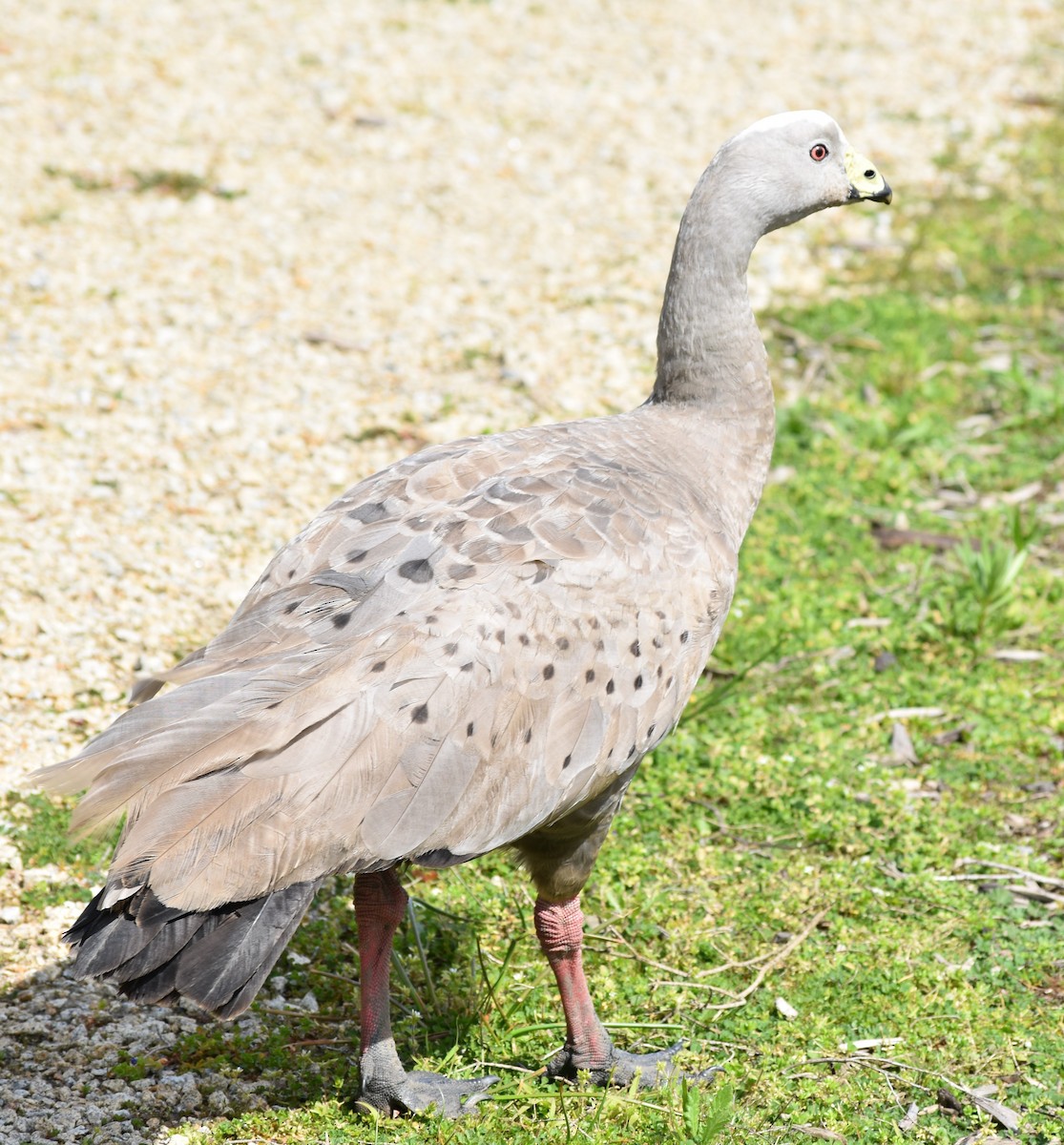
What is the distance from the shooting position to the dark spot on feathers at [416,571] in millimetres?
4340

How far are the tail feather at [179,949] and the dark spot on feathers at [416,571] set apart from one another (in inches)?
43.3

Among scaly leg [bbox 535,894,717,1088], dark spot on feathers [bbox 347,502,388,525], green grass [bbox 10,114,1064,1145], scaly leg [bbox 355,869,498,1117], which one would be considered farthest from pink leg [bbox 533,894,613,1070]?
dark spot on feathers [bbox 347,502,388,525]

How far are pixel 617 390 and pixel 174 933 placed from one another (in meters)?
5.85

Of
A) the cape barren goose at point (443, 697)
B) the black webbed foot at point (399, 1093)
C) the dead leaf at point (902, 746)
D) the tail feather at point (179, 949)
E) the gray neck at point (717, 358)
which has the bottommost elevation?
the black webbed foot at point (399, 1093)

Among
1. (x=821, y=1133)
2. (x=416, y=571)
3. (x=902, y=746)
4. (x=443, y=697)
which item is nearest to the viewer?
(x=443, y=697)

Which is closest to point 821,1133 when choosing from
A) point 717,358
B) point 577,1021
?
point 577,1021

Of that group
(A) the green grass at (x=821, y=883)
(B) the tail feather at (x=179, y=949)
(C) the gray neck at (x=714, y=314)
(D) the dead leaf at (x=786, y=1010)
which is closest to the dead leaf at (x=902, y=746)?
(A) the green grass at (x=821, y=883)

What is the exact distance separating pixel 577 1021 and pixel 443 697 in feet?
4.74

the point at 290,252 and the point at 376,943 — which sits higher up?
the point at 290,252

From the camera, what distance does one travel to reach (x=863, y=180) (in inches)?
223

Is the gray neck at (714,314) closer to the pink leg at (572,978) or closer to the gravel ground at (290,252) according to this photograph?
the pink leg at (572,978)

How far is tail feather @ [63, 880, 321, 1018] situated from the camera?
374cm

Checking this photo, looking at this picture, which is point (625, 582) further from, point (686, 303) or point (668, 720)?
point (686, 303)

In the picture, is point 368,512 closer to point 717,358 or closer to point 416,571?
point 416,571
